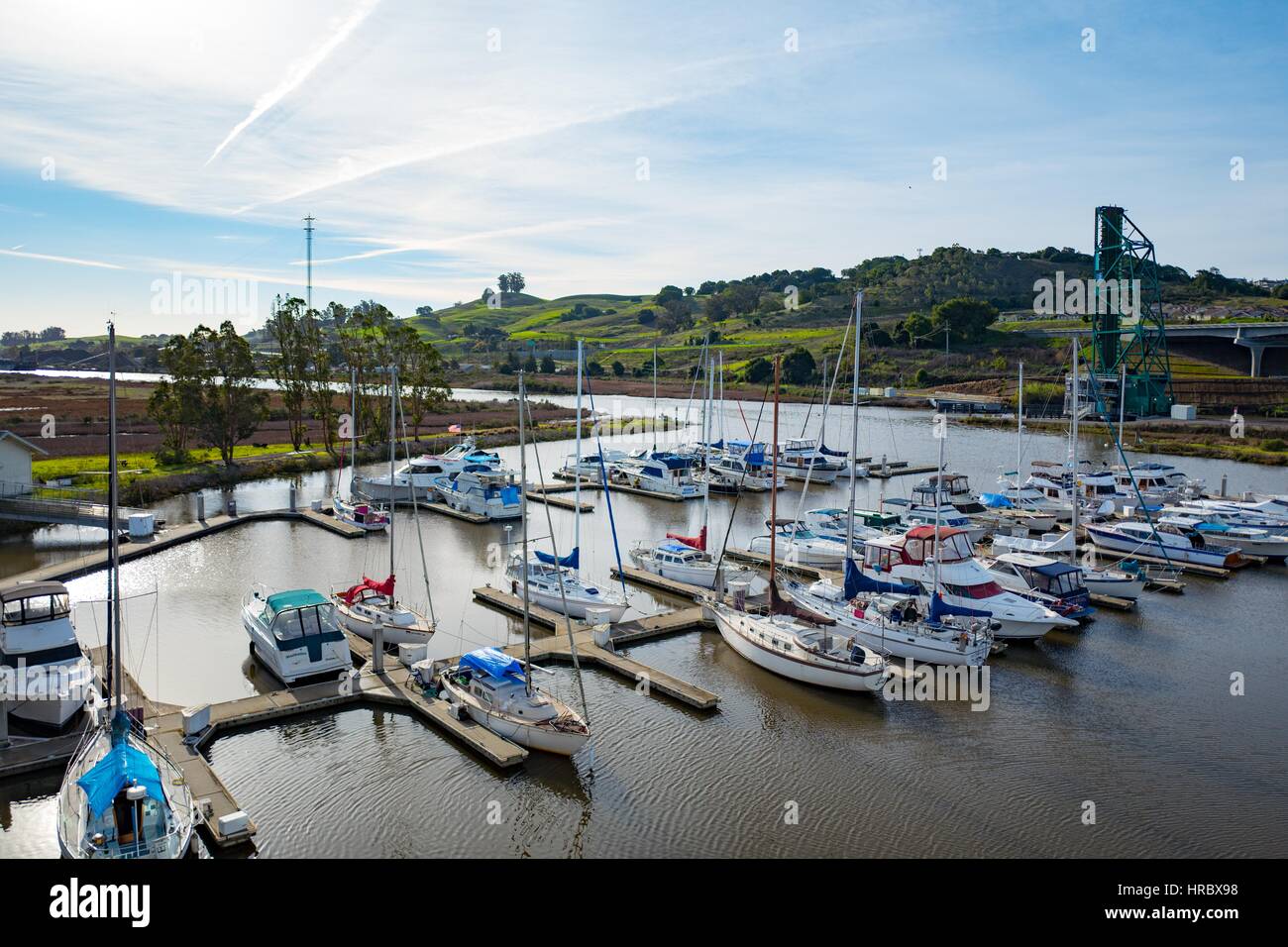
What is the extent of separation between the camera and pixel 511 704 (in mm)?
18984

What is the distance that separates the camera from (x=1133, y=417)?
300 ft

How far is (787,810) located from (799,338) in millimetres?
131057

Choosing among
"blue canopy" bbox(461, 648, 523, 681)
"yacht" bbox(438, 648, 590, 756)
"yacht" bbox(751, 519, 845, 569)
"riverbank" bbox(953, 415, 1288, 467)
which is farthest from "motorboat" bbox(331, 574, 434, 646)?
"riverbank" bbox(953, 415, 1288, 467)

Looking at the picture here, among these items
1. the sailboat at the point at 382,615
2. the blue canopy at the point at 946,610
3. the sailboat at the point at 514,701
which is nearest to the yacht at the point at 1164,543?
the blue canopy at the point at 946,610

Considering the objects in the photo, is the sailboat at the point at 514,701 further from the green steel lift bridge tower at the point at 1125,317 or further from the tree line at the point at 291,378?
the green steel lift bridge tower at the point at 1125,317

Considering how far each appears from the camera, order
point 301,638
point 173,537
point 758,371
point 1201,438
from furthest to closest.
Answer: point 758,371
point 1201,438
point 173,537
point 301,638

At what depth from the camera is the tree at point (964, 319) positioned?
5034 inches

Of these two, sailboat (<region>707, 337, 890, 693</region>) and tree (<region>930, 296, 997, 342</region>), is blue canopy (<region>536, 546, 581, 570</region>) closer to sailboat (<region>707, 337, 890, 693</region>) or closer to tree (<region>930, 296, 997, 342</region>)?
sailboat (<region>707, 337, 890, 693</region>)

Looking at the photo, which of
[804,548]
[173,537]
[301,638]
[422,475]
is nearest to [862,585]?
[804,548]

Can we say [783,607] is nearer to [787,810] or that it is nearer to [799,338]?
[787,810]

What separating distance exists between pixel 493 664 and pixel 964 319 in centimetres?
12163

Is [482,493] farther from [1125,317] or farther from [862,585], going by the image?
[1125,317]

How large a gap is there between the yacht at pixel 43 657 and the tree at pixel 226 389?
34133 mm

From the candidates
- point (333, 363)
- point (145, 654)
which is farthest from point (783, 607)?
point (333, 363)
